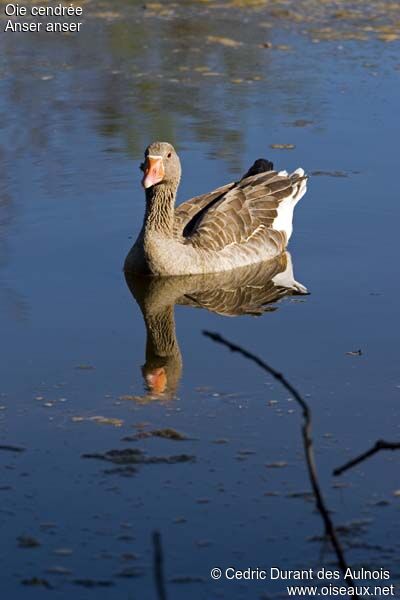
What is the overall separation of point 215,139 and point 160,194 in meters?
2.79

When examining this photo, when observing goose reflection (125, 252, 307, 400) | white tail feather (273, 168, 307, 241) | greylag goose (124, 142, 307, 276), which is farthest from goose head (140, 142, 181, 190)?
white tail feather (273, 168, 307, 241)

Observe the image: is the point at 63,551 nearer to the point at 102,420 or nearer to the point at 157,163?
the point at 102,420

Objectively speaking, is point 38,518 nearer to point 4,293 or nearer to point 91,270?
point 4,293

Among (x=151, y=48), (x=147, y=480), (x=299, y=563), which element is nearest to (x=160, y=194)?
(x=147, y=480)

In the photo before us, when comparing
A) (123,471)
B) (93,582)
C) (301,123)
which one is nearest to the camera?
(93,582)

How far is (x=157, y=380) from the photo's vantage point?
24.5 ft

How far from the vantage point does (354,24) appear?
16.6 meters

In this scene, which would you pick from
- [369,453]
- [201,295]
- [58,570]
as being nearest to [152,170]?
[201,295]

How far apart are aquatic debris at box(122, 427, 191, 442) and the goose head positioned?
3.39 metres

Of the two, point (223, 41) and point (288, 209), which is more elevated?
point (223, 41)

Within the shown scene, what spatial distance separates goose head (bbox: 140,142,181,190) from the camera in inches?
381

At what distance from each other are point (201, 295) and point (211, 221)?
1.07 meters

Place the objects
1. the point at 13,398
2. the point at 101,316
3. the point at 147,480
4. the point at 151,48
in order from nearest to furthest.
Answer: the point at 147,480, the point at 13,398, the point at 101,316, the point at 151,48

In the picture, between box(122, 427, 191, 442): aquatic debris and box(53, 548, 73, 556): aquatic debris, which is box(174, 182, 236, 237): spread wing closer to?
box(122, 427, 191, 442): aquatic debris
